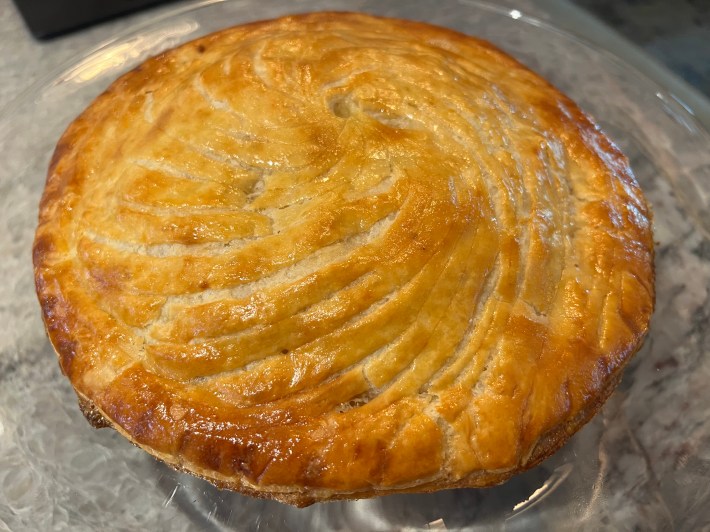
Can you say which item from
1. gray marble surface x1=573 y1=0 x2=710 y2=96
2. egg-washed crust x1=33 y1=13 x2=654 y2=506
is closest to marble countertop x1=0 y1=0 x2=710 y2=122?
gray marble surface x1=573 y1=0 x2=710 y2=96

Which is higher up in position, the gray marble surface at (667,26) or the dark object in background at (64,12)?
the gray marble surface at (667,26)

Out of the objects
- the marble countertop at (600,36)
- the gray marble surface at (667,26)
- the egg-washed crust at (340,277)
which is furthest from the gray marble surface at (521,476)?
the gray marble surface at (667,26)

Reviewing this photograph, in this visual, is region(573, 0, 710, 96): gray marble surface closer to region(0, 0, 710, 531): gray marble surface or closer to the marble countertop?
the marble countertop

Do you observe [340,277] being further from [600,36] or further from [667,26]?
[667,26]

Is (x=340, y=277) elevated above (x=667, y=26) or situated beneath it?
elevated above

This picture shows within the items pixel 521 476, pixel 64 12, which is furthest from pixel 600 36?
pixel 64 12

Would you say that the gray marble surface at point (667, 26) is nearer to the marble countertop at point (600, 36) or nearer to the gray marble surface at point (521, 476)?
the marble countertop at point (600, 36)
